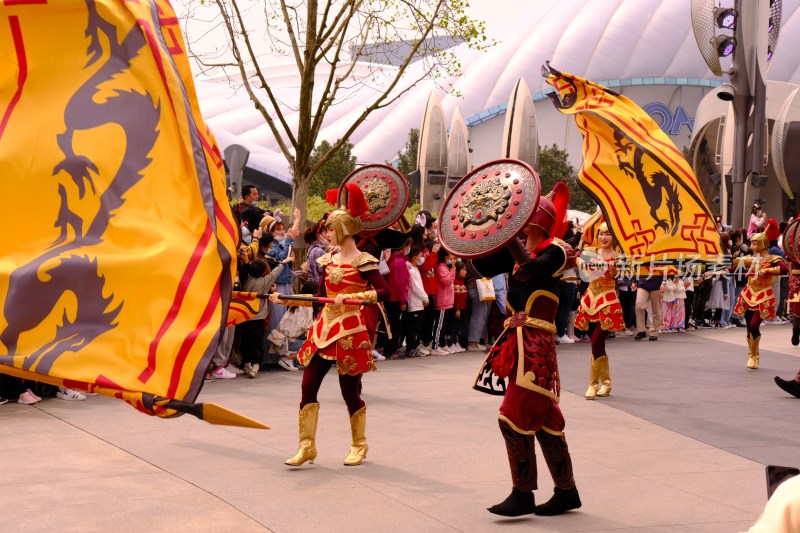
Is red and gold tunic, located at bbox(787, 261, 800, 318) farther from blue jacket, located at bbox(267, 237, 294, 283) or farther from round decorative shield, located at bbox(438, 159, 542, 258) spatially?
round decorative shield, located at bbox(438, 159, 542, 258)

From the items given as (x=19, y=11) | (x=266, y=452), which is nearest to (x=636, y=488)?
(x=266, y=452)

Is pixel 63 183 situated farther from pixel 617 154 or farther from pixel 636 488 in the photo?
pixel 617 154

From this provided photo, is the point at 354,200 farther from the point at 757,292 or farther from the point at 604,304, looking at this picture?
the point at 757,292

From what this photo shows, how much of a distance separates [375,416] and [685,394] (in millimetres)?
3798

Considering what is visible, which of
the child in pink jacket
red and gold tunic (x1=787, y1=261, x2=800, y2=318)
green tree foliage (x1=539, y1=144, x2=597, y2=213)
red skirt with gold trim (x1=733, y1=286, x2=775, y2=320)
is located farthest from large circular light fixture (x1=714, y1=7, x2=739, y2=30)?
green tree foliage (x1=539, y1=144, x2=597, y2=213)

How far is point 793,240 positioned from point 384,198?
5.67 meters

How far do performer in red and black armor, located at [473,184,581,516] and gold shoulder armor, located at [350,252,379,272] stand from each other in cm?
131

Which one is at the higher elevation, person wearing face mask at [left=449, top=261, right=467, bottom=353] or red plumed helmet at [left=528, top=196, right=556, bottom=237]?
red plumed helmet at [left=528, top=196, right=556, bottom=237]

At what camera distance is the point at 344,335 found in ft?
25.7

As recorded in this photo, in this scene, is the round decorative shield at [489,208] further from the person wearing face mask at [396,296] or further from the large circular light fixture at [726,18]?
the large circular light fixture at [726,18]

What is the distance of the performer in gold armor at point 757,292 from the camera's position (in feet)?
45.5

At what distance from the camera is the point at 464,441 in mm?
8734

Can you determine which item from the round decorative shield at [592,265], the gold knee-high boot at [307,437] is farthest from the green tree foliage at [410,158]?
the gold knee-high boot at [307,437]

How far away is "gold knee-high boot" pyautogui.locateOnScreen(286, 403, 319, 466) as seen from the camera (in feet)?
25.1
